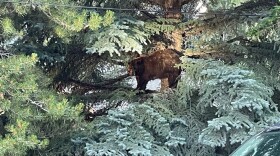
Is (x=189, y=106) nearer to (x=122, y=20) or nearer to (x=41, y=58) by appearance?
(x=122, y=20)

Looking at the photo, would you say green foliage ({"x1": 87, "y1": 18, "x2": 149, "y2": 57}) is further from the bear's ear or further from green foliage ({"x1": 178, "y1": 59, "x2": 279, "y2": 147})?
the bear's ear

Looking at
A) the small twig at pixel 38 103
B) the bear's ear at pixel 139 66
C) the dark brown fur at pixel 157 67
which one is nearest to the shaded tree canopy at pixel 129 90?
the small twig at pixel 38 103

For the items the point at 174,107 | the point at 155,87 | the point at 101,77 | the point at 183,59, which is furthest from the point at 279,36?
the point at 101,77

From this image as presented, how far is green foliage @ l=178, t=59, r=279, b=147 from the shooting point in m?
4.26

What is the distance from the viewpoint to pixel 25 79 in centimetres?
391

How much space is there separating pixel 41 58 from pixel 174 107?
5.47 feet

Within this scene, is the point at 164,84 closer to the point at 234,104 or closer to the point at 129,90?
the point at 129,90

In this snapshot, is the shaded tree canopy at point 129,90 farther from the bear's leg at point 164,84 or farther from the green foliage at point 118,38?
the bear's leg at point 164,84

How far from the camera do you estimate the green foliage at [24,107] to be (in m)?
3.65

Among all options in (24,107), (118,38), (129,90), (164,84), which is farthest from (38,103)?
(164,84)

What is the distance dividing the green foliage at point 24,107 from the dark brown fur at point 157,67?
1871mm

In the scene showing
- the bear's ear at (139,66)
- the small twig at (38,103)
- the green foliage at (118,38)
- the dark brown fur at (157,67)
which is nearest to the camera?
the small twig at (38,103)

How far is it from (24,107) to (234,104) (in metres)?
2.05

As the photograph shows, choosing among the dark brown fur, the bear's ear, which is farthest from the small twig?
the bear's ear
